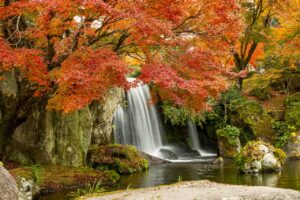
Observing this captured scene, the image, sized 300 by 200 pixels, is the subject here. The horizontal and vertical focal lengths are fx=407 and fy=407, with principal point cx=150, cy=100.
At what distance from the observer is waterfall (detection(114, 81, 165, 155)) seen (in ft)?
78.3

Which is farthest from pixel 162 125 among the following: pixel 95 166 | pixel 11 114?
pixel 11 114

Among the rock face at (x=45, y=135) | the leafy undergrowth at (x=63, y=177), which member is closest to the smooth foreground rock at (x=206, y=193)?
the leafy undergrowth at (x=63, y=177)

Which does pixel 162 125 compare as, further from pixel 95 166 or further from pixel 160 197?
pixel 160 197

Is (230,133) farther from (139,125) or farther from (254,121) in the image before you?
(139,125)

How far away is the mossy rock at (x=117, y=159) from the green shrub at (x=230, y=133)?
222 inches

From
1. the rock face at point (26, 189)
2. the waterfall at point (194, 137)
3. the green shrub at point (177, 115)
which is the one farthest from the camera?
the waterfall at point (194, 137)

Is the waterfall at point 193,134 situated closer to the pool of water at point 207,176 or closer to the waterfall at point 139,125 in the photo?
the waterfall at point 139,125

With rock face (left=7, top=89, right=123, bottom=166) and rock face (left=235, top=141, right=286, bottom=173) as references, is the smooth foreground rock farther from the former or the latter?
rock face (left=235, top=141, right=286, bottom=173)

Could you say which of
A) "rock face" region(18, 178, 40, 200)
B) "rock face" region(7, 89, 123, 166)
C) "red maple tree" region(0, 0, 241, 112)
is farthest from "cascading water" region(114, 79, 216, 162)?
"red maple tree" region(0, 0, 241, 112)

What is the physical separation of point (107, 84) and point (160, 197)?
10.3 ft

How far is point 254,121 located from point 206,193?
51.3 ft

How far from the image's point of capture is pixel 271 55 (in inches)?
971

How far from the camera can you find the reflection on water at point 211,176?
1383 centimetres

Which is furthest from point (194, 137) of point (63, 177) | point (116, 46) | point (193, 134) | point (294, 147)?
point (116, 46)
